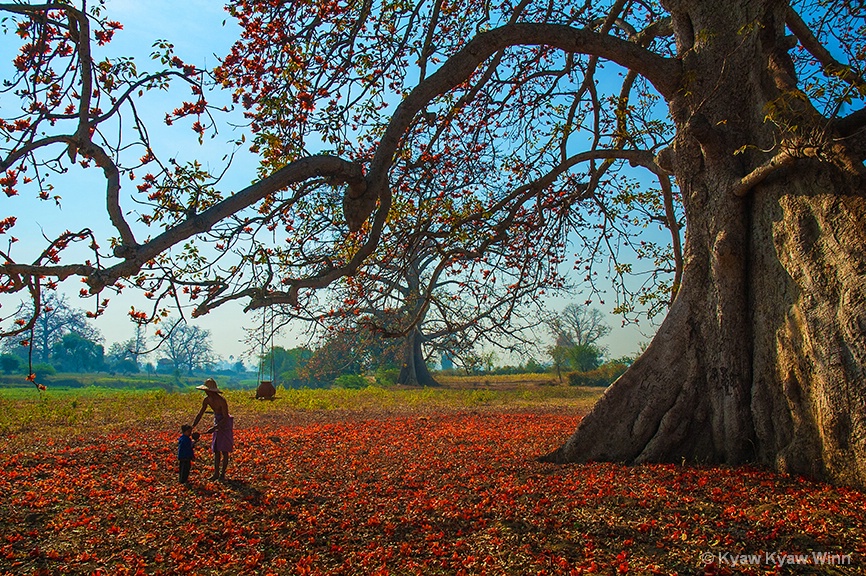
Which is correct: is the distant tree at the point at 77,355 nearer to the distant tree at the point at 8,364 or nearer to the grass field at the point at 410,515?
the distant tree at the point at 8,364

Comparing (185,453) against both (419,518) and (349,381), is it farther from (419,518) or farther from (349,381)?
(349,381)

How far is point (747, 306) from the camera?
5.73m

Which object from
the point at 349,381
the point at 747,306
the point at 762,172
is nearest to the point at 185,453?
the point at 747,306

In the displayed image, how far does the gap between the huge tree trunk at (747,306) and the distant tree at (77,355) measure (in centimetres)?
4849

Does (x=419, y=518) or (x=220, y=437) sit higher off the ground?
(x=220, y=437)

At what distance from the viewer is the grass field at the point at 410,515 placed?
3643mm

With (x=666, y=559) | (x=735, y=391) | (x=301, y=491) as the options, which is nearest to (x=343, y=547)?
(x=301, y=491)

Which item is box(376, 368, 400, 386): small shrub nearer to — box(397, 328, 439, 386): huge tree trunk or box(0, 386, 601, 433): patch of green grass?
box(397, 328, 439, 386): huge tree trunk

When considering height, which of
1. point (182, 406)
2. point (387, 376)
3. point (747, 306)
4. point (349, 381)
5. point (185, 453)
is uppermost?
point (747, 306)

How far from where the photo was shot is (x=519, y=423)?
10766mm

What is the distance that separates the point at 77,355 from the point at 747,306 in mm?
54300

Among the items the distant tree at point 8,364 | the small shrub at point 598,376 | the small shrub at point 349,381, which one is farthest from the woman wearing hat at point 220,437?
→ the distant tree at point 8,364

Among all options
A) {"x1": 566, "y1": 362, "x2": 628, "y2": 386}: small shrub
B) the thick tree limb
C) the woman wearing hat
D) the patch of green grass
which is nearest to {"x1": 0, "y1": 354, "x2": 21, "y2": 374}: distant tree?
the patch of green grass

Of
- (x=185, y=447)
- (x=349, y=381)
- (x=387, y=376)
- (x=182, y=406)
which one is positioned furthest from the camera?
(x=387, y=376)
